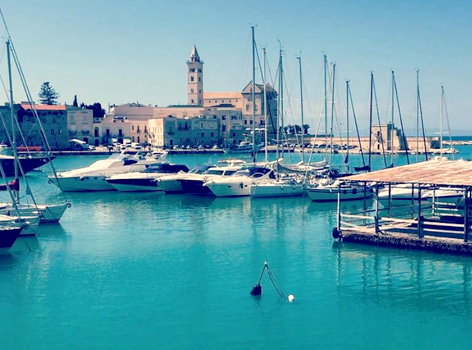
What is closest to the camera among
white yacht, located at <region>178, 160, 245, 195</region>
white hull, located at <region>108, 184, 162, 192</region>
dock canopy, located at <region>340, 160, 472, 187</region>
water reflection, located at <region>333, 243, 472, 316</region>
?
water reflection, located at <region>333, 243, 472, 316</region>

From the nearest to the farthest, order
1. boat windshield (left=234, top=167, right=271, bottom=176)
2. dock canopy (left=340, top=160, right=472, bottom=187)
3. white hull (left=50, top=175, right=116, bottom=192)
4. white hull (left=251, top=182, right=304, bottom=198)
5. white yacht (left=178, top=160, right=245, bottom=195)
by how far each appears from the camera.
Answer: dock canopy (left=340, top=160, right=472, bottom=187)
white hull (left=251, top=182, right=304, bottom=198)
white yacht (left=178, top=160, right=245, bottom=195)
boat windshield (left=234, top=167, right=271, bottom=176)
white hull (left=50, top=175, right=116, bottom=192)

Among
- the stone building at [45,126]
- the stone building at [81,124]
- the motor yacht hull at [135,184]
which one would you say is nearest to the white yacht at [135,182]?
the motor yacht hull at [135,184]

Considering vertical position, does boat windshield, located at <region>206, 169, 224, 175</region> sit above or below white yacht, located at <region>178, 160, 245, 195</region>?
above

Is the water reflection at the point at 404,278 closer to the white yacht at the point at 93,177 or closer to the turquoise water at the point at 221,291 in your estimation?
the turquoise water at the point at 221,291

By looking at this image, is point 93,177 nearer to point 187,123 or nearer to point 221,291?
point 221,291

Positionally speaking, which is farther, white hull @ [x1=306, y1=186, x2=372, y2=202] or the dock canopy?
white hull @ [x1=306, y1=186, x2=372, y2=202]

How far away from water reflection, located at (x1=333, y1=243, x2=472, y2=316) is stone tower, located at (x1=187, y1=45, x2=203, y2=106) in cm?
13798

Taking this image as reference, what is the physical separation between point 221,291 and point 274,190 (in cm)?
2812

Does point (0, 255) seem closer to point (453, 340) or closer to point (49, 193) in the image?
point (453, 340)

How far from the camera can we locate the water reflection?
896 inches

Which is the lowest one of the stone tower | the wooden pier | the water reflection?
the water reflection

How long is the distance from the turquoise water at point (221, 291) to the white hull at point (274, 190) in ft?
42.6

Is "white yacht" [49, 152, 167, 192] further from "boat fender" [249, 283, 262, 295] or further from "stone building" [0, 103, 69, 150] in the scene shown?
"stone building" [0, 103, 69, 150]

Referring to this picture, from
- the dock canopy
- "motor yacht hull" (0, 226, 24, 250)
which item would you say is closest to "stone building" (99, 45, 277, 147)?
the dock canopy
